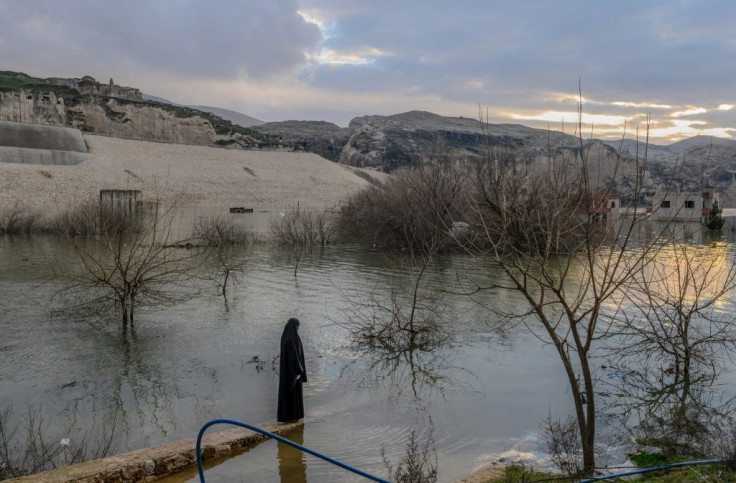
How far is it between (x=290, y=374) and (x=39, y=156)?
53979 mm

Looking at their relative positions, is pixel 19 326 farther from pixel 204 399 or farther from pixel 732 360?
pixel 732 360

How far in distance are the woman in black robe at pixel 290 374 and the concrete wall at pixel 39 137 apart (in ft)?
187

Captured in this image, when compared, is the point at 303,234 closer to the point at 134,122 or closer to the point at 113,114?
the point at 134,122

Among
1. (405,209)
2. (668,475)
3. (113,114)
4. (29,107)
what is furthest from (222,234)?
(113,114)

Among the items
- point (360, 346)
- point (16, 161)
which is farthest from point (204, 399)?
point (16, 161)

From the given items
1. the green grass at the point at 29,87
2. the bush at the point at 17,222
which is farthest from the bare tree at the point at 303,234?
the green grass at the point at 29,87

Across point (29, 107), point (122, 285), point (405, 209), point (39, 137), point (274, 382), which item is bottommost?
point (274, 382)

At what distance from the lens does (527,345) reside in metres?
13.6

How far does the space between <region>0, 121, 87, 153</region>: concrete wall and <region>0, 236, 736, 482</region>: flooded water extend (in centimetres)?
4608

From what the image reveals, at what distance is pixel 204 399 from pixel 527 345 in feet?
23.9

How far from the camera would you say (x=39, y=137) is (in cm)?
5888

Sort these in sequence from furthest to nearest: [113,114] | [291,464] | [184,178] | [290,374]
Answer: [113,114]
[184,178]
[290,374]
[291,464]

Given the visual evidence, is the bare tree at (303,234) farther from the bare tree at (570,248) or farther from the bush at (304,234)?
the bare tree at (570,248)

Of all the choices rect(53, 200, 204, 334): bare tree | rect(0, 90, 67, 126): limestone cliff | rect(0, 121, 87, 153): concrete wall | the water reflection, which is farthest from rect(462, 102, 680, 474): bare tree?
rect(0, 90, 67, 126): limestone cliff
